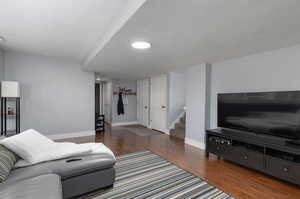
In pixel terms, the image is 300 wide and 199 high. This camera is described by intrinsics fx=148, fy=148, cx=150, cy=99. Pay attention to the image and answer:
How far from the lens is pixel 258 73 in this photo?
111 inches

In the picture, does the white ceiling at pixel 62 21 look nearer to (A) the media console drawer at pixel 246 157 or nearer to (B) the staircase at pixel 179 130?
(A) the media console drawer at pixel 246 157

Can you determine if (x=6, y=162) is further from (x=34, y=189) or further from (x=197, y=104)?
(x=197, y=104)

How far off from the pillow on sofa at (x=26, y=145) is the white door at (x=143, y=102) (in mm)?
4481

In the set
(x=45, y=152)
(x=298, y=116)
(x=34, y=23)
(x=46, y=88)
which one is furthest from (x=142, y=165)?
(x=46, y=88)

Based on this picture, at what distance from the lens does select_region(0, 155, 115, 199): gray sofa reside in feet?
3.77

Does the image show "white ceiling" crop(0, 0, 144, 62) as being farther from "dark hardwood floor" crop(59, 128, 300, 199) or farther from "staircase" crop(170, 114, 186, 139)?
"staircase" crop(170, 114, 186, 139)

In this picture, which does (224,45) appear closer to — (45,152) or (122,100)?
(45,152)

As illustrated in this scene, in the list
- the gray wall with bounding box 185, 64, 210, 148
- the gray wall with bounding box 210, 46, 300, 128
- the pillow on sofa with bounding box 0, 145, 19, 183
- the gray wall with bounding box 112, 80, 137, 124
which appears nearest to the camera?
the pillow on sofa with bounding box 0, 145, 19, 183

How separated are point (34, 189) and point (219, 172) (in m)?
2.53

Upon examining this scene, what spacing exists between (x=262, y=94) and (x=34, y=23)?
383 cm

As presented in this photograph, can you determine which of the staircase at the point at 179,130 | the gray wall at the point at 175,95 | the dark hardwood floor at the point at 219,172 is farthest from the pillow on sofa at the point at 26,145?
the gray wall at the point at 175,95

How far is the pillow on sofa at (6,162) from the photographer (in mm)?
1337

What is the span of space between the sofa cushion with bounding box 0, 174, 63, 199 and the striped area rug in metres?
0.74

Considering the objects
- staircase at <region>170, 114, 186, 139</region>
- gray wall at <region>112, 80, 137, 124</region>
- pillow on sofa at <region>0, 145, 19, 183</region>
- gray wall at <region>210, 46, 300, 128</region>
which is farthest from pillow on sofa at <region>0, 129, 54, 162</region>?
gray wall at <region>112, 80, 137, 124</region>
